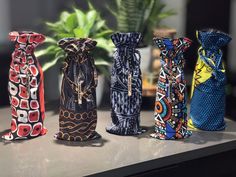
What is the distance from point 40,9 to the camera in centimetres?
160

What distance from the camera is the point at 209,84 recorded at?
132cm

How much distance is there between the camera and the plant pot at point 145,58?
5.32 ft

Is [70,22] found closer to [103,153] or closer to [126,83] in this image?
[126,83]

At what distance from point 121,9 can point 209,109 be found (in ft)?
1.62

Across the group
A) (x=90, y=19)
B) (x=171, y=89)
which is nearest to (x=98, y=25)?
(x=90, y=19)

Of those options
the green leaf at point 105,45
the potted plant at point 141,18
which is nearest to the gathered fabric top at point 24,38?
the green leaf at point 105,45

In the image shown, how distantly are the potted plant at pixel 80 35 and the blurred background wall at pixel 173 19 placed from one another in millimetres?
64

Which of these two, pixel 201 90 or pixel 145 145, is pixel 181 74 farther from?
pixel 145 145

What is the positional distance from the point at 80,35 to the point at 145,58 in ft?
0.92

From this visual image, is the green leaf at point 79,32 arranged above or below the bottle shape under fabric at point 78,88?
above

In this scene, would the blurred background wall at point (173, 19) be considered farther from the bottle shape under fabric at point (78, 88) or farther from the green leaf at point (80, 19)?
the bottle shape under fabric at point (78, 88)

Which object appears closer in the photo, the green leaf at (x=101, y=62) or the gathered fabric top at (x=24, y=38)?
the gathered fabric top at (x=24, y=38)

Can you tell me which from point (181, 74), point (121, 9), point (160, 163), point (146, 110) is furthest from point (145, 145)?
point (121, 9)

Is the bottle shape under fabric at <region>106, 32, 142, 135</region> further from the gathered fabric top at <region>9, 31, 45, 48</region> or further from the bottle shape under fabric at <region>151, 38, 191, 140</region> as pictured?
the gathered fabric top at <region>9, 31, 45, 48</region>
